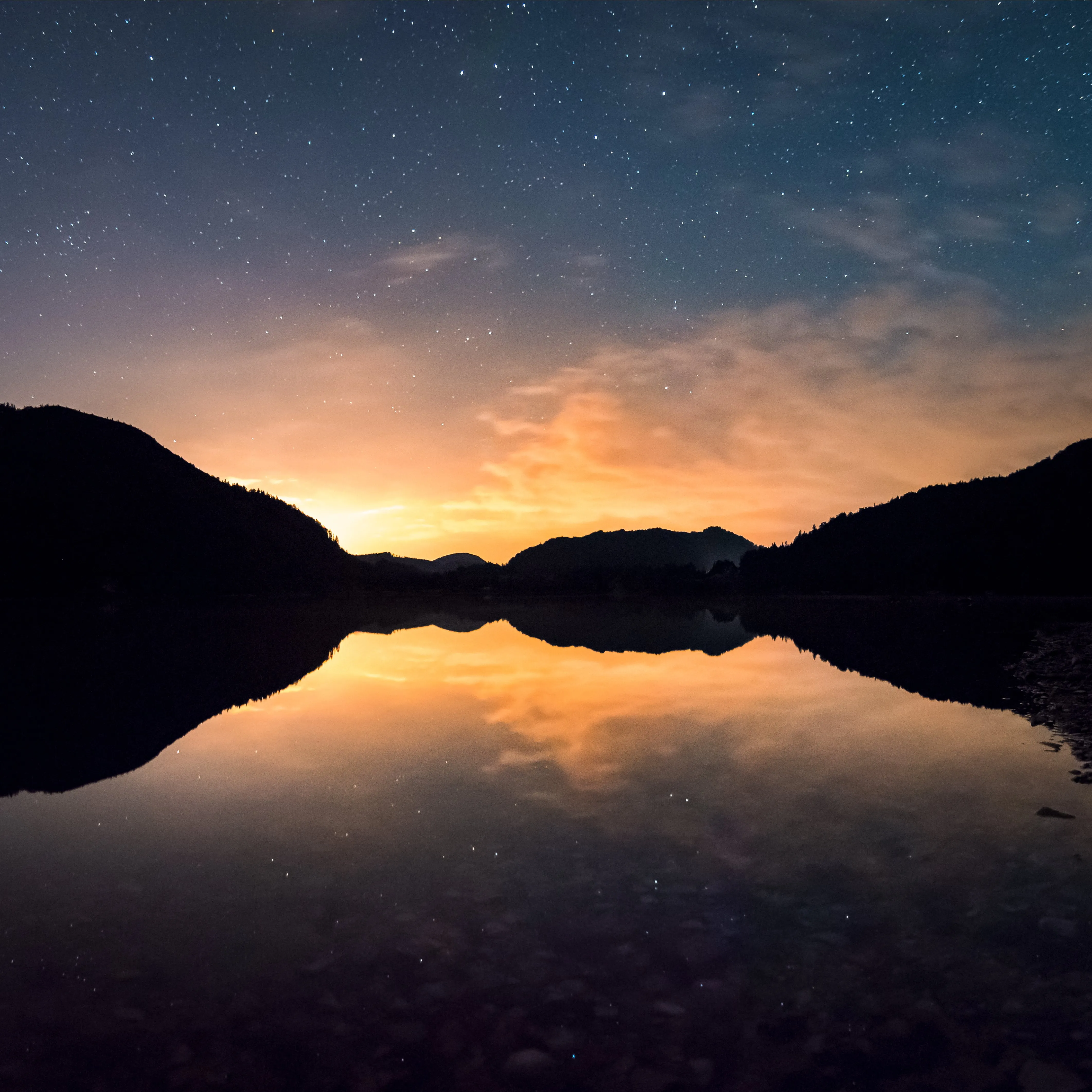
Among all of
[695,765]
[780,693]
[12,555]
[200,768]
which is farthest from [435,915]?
[12,555]

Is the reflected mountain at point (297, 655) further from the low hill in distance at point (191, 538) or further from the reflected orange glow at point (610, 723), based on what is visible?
the low hill in distance at point (191, 538)

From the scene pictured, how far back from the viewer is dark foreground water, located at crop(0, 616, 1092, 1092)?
18.5 ft

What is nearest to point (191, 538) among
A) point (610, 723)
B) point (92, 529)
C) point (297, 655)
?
point (92, 529)

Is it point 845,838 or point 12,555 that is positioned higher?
point 12,555

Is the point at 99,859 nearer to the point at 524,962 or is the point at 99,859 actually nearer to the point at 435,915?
the point at 435,915

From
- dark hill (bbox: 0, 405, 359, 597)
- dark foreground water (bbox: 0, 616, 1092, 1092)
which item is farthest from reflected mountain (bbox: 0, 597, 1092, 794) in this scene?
dark hill (bbox: 0, 405, 359, 597)

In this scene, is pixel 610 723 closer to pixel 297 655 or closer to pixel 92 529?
pixel 297 655

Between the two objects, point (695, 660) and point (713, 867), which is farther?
point (695, 660)

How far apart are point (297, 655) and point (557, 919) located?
111ft

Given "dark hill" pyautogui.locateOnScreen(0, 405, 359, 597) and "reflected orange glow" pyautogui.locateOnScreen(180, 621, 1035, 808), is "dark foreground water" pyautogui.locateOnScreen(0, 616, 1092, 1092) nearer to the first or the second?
"reflected orange glow" pyautogui.locateOnScreen(180, 621, 1035, 808)

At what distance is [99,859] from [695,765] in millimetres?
10580

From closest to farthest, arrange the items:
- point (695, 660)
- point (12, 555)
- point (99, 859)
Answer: point (99, 859) < point (695, 660) < point (12, 555)

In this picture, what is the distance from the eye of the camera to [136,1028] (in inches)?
240

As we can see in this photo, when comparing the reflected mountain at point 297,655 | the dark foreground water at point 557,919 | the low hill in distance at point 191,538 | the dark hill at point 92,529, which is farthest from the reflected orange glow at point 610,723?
the dark hill at point 92,529
